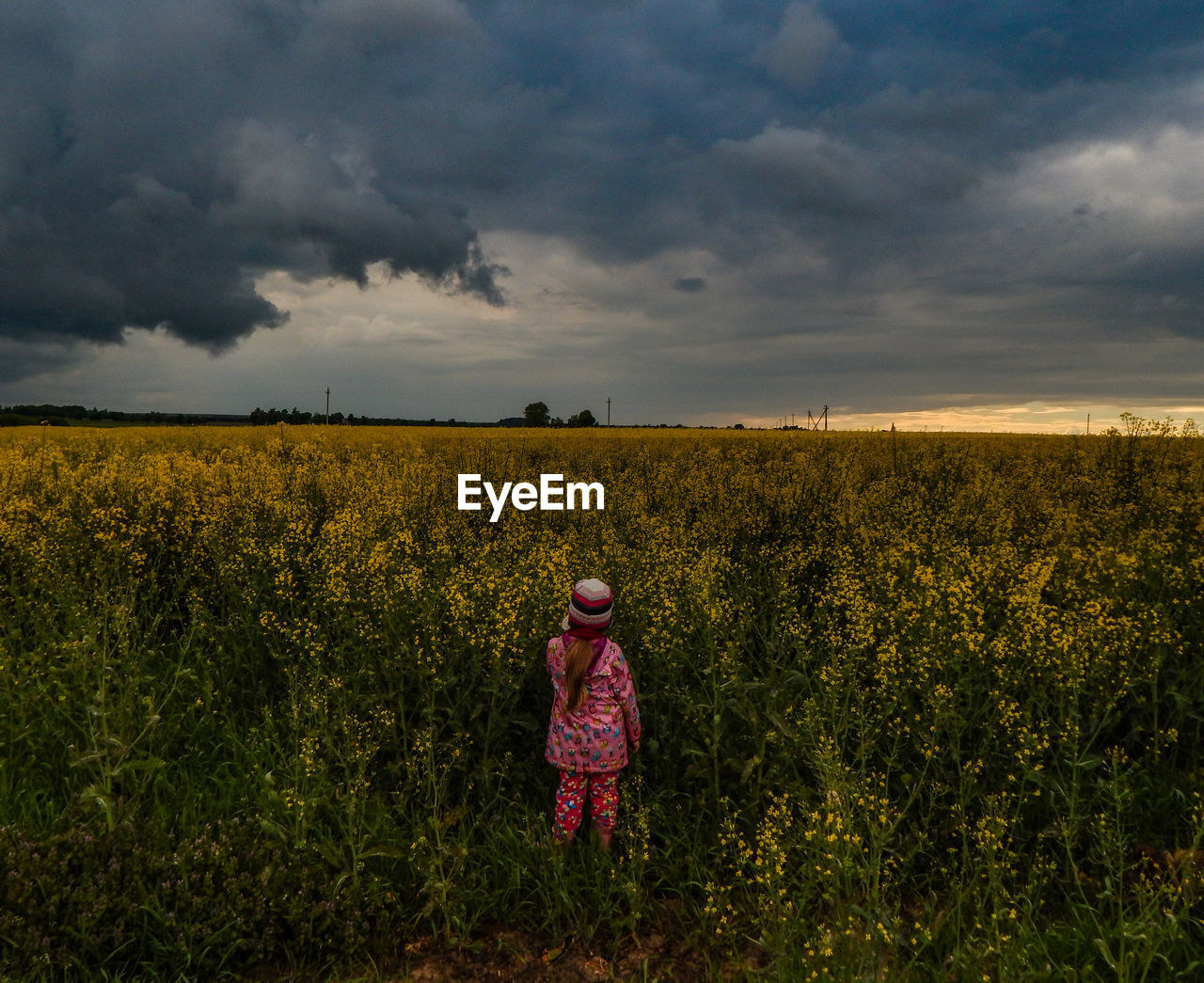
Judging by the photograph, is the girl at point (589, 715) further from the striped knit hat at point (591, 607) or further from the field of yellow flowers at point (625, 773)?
the field of yellow flowers at point (625, 773)

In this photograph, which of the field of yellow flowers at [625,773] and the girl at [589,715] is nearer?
the field of yellow flowers at [625,773]

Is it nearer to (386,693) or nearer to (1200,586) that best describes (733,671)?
(386,693)

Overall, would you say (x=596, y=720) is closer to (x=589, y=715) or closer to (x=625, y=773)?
(x=589, y=715)

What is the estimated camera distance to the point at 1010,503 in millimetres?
10297

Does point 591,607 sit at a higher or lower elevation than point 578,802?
higher

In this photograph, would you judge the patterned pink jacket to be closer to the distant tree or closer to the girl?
the girl

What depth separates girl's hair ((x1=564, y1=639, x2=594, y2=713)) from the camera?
361 centimetres

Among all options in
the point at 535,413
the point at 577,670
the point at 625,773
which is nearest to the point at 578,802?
the point at 625,773

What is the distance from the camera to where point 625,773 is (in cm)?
407

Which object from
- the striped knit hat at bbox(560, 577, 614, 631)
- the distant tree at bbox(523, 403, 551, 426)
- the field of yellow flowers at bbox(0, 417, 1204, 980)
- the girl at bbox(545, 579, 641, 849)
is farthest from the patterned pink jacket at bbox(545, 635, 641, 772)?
the distant tree at bbox(523, 403, 551, 426)

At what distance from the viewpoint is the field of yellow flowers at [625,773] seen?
9.63 ft

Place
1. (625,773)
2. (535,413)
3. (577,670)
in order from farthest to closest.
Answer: (535,413), (625,773), (577,670)

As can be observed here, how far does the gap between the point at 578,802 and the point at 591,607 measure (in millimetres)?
1158

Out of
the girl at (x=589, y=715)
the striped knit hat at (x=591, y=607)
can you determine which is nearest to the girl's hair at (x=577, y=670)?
the girl at (x=589, y=715)
